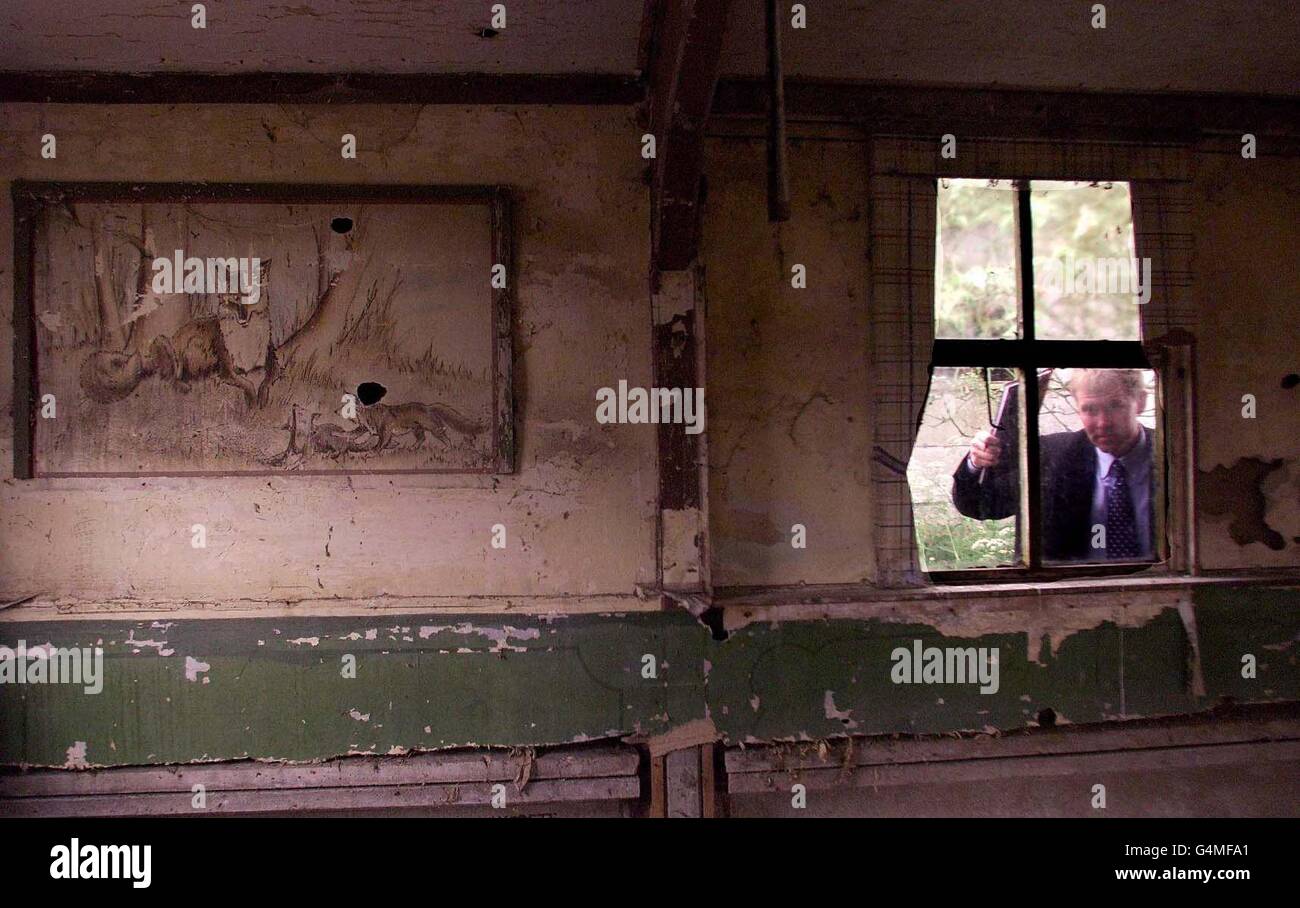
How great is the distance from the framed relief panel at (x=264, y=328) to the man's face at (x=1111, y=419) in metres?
2.23

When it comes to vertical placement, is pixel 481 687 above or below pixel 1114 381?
below

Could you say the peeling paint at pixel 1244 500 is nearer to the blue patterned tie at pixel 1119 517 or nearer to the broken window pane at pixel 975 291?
the blue patterned tie at pixel 1119 517

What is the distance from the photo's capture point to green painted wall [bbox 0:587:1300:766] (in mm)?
2514

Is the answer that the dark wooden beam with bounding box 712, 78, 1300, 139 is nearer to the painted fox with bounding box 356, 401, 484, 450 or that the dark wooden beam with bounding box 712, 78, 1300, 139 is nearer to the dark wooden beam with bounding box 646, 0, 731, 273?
the dark wooden beam with bounding box 646, 0, 731, 273

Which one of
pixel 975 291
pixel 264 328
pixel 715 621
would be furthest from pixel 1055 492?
pixel 264 328

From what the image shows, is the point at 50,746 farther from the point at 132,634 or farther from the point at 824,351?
the point at 824,351

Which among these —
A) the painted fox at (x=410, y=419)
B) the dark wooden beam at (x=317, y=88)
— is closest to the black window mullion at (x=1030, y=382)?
the dark wooden beam at (x=317, y=88)

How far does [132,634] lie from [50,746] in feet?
1.51

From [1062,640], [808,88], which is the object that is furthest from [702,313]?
[1062,640]

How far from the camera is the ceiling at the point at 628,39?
2.30 m

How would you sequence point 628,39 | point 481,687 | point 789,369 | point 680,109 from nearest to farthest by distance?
point 680,109 < point 628,39 < point 481,687 < point 789,369

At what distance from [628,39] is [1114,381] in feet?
7.22

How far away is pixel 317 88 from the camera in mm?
2600

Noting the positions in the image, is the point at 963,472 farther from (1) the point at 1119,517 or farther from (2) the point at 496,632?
(2) the point at 496,632
